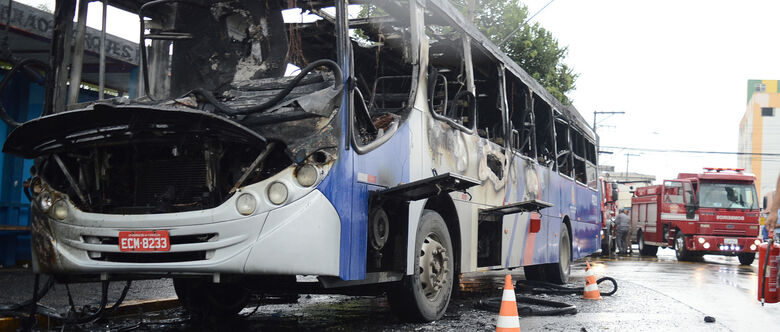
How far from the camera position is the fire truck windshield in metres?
24.0

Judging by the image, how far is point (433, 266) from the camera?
6.86 metres

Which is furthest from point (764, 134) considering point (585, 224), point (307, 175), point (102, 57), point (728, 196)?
point (102, 57)

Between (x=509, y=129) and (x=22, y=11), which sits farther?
(x=22, y=11)

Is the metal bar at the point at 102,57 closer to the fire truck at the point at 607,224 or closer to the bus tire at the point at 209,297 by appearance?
the bus tire at the point at 209,297

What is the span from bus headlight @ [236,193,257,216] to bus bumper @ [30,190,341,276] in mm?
40

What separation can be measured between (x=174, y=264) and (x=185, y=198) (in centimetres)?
49

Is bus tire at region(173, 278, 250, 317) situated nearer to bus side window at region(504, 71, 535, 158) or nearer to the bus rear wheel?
bus side window at region(504, 71, 535, 158)

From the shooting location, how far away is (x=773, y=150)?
77.3 m

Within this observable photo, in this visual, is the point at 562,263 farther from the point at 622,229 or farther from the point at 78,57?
the point at 622,229

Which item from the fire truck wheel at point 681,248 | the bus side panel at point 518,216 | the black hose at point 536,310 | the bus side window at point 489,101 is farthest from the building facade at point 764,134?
the black hose at point 536,310

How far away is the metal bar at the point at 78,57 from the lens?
5.79 m

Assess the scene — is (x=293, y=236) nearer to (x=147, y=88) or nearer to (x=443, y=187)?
(x=443, y=187)

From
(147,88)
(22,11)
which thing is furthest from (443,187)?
(22,11)

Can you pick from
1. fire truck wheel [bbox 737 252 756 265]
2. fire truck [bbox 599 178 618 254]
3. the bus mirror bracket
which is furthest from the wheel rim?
fire truck wheel [bbox 737 252 756 265]
